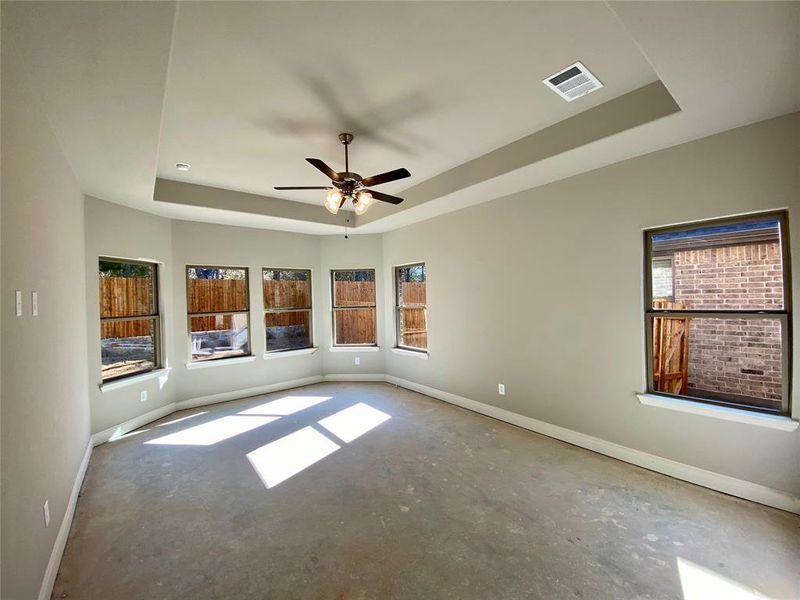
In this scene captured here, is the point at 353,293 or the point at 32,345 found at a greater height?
the point at 353,293

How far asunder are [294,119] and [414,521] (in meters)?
3.05

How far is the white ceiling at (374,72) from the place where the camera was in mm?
1520

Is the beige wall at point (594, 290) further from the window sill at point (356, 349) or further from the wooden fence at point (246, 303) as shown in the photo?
the window sill at point (356, 349)

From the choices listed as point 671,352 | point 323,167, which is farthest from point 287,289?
point 671,352

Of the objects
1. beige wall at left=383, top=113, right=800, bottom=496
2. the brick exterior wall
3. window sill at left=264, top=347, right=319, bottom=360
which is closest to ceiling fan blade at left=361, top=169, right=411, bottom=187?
beige wall at left=383, top=113, right=800, bottom=496

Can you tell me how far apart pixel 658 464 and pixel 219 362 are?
5.27 meters

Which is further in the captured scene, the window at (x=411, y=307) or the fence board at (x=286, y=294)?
the fence board at (x=286, y=294)

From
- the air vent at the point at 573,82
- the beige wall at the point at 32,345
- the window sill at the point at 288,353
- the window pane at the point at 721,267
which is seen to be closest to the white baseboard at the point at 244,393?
the window sill at the point at 288,353

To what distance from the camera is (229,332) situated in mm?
5195

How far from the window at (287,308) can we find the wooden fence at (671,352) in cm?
487

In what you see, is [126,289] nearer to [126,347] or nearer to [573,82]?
[126,347]

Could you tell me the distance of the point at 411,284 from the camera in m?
5.54

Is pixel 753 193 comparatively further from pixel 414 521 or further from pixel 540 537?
pixel 414 521

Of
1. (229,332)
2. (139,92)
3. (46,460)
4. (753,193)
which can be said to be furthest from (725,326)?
(229,332)
